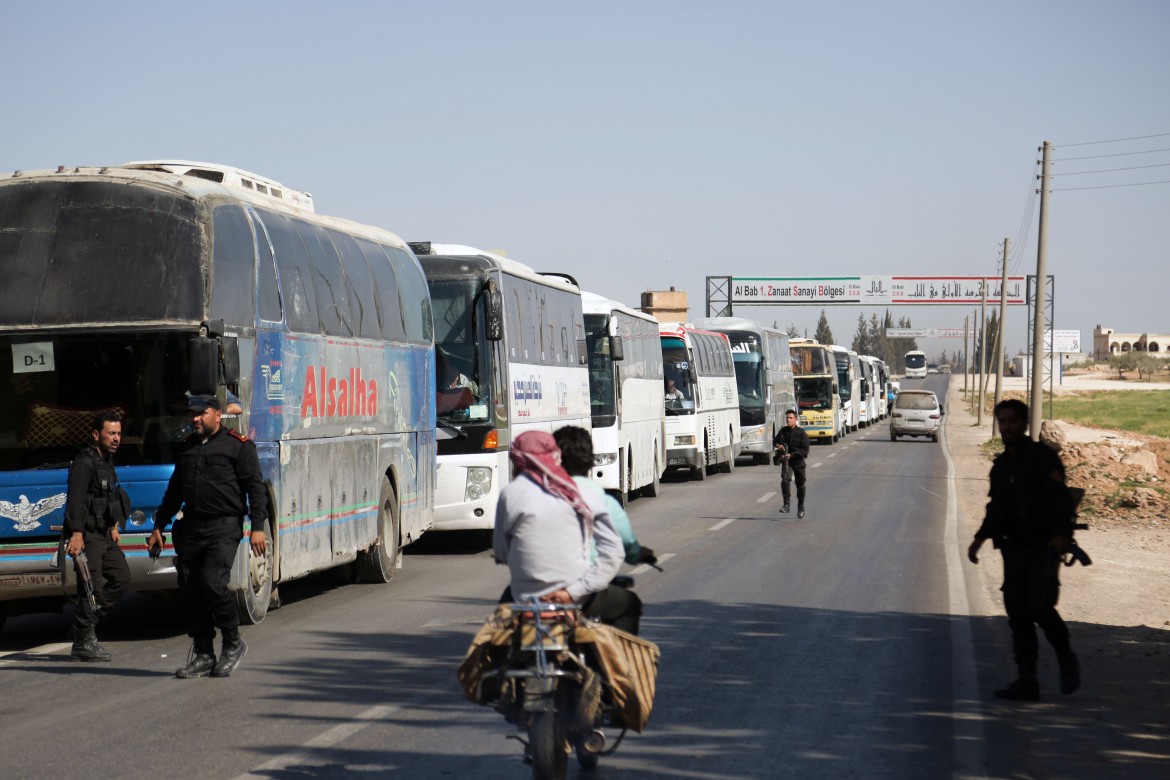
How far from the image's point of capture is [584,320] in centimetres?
2664

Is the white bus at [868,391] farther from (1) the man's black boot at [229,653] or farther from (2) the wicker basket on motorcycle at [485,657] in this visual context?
(2) the wicker basket on motorcycle at [485,657]

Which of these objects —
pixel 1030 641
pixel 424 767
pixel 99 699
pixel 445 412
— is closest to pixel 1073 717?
pixel 1030 641

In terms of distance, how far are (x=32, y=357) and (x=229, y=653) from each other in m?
2.96

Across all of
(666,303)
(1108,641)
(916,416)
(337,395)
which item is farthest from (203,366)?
(666,303)

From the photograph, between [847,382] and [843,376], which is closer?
[843,376]

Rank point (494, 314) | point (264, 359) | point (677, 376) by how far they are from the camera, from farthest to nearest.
→ point (677, 376) → point (494, 314) → point (264, 359)

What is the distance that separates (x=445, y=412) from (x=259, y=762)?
11.4 metres

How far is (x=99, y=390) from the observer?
443 inches

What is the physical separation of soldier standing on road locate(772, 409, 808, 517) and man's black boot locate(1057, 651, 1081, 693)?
13632 millimetres

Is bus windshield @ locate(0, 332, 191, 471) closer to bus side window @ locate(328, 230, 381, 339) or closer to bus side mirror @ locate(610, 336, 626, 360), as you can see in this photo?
bus side window @ locate(328, 230, 381, 339)

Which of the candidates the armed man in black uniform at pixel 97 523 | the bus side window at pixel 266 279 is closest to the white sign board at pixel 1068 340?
the bus side window at pixel 266 279

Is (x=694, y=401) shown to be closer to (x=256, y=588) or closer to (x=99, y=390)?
(x=256, y=588)

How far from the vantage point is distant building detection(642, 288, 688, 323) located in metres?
103

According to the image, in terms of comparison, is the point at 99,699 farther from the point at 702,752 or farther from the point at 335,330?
the point at 335,330
